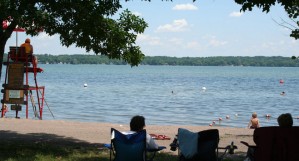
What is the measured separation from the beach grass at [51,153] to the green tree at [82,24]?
70.0 inches

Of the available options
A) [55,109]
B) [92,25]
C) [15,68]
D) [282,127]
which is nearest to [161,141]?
[92,25]

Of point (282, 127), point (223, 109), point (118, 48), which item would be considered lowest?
point (223, 109)

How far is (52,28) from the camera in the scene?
1092 centimetres

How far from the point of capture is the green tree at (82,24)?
9859 mm

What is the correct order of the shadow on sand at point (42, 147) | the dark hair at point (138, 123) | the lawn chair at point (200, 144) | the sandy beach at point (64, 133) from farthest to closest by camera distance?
the sandy beach at point (64, 133)
the shadow on sand at point (42, 147)
the dark hair at point (138, 123)
the lawn chair at point (200, 144)

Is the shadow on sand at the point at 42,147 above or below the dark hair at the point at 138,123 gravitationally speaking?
below

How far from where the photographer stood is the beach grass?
9547 mm

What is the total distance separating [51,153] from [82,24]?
2.52 m

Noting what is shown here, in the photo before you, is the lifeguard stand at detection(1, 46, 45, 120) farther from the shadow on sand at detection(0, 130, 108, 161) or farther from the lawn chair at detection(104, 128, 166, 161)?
the lawn chair at detection(104, 128, 166, 161)

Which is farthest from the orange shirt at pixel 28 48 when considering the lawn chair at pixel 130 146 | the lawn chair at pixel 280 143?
the lawn chair at pixel 280 143

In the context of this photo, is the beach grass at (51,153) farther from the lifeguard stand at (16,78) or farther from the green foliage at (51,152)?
the lifeguard stand at (16,78)

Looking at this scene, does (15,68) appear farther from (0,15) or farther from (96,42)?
(0,15)

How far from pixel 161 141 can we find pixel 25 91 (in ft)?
29.5

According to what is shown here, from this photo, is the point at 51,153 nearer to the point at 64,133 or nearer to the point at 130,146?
the point at 130,146
